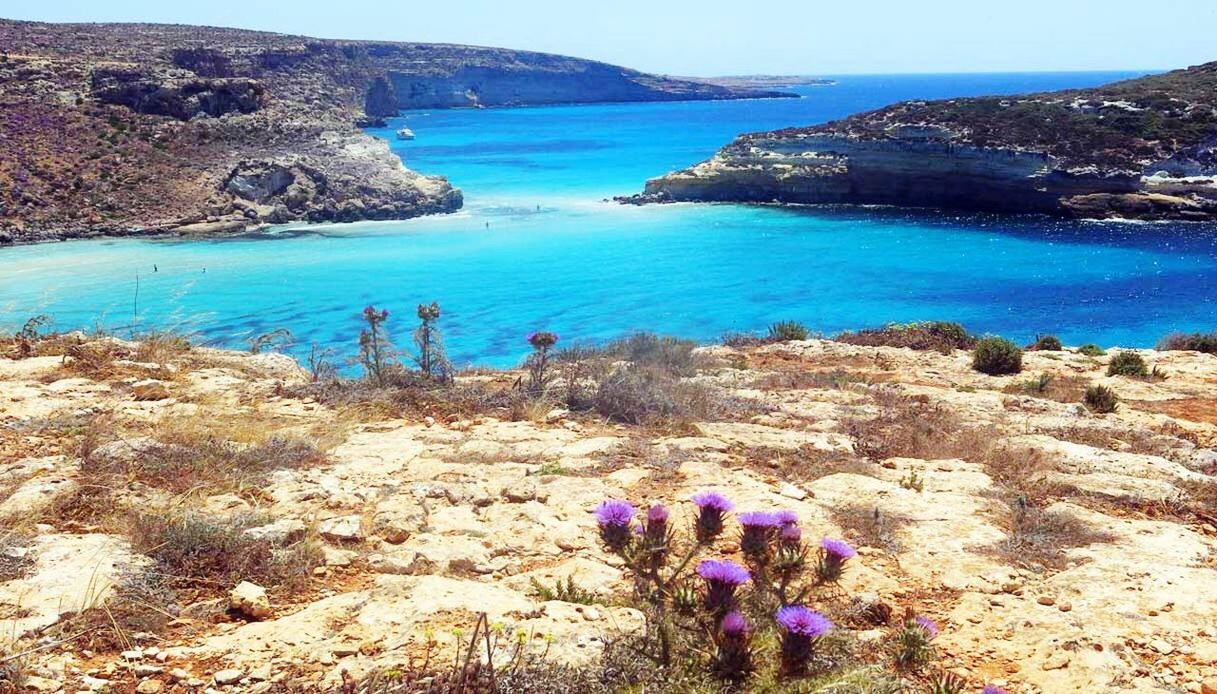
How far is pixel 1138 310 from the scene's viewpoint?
24.0m

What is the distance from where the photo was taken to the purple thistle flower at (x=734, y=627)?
2586 mm

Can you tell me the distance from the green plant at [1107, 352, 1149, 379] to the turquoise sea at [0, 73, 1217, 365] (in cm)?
946

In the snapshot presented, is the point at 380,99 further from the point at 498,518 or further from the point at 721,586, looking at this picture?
the point at 721,586

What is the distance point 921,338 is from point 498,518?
1131 centimetres

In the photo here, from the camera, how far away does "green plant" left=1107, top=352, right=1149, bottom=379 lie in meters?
10.9

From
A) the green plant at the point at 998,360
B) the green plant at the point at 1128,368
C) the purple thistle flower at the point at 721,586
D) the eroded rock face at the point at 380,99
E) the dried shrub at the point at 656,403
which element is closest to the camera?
the purple thistle flower at the point at 721,586

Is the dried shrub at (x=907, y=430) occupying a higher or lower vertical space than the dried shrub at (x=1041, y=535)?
lower

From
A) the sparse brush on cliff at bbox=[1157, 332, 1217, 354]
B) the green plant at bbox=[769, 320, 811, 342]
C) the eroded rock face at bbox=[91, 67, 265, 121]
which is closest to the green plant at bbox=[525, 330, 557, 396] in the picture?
the green plant at bbox=[769, 320, 811, 342]

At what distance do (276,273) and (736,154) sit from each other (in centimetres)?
2761

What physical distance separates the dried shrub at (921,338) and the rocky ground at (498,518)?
5.33m

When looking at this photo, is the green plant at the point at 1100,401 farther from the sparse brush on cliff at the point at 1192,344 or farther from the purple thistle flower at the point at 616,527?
the purple thistle flower at the point at 616,527

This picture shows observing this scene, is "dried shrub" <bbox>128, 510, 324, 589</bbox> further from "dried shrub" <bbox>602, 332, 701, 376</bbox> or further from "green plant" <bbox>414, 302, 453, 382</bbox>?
"dried shrub" <bbox>602, 332, 701, 376</bbox>

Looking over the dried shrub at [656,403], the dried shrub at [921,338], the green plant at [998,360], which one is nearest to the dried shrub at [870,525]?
the dried shrub at [656,403]

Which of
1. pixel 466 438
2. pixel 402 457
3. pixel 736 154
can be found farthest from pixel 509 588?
pixel 736 154
